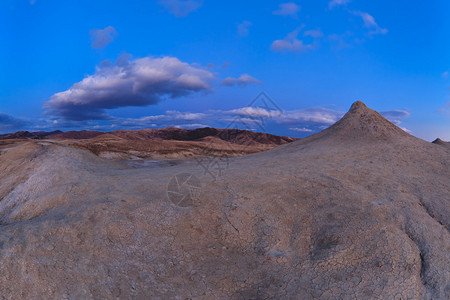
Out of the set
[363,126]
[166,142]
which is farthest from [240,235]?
[166,142]

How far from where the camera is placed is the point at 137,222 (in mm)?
4637

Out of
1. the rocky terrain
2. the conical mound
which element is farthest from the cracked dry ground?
the rocky terrain

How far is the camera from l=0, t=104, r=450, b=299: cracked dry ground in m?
3.60

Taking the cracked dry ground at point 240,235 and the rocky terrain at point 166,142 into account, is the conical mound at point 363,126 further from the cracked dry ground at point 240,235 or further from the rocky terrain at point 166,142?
the rocky terrain at point 166,142

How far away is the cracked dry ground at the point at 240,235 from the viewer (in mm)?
3600

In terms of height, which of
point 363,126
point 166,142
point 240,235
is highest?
point 363,126

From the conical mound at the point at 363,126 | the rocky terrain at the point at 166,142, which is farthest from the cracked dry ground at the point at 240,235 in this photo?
the rocky terrain at the point at 166,142

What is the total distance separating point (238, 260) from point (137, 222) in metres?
1.69

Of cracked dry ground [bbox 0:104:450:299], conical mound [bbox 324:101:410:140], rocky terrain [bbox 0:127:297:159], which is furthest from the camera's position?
rocky terrain [bbox 0:127:297:159]

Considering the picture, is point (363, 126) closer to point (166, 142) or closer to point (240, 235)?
point (240, 235)

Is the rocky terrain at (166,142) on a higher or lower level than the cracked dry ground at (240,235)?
higher

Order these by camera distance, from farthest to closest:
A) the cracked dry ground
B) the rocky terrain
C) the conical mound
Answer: the rocky terrain
the conical mound
the cracked dry ground

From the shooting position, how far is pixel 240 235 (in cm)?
461

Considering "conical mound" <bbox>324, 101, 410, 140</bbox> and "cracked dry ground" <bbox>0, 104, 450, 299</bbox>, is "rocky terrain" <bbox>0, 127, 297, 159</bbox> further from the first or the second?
"cracked dry ground" <bbox>0, 104, 450, 299</bbox>
